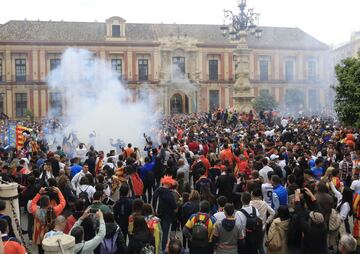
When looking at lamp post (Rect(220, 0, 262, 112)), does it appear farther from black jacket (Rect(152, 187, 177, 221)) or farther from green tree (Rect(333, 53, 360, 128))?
black jacket (Rect(152, 187, 177, 221))

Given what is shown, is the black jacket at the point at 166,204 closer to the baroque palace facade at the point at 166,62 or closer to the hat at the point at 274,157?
the hat at the point at 274,157

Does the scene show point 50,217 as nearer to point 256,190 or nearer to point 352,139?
point 256,190

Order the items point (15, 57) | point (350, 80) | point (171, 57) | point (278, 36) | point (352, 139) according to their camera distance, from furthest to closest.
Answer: point (278, 36)
point (171, 57)
point (15, 57)
point (350, 80)
point (352, 139)

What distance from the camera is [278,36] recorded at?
54562 millimetres

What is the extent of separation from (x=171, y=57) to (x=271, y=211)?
144ft

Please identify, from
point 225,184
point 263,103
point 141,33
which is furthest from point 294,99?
point 225,184

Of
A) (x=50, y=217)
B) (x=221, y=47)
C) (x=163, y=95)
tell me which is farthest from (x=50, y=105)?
(x=50, y=217)

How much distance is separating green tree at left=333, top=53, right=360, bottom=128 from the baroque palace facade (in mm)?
33047

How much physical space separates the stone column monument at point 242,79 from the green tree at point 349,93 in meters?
10.5

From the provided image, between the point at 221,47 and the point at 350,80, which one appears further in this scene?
the point at 221,47

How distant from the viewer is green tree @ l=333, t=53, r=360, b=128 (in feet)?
49.0

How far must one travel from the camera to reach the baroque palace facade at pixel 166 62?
4681cm

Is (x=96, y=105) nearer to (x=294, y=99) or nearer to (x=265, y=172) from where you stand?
(x=265, y=172)

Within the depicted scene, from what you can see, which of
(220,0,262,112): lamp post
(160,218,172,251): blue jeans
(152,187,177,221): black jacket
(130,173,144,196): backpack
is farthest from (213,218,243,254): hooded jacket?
(220,0,262,112): lamp post
